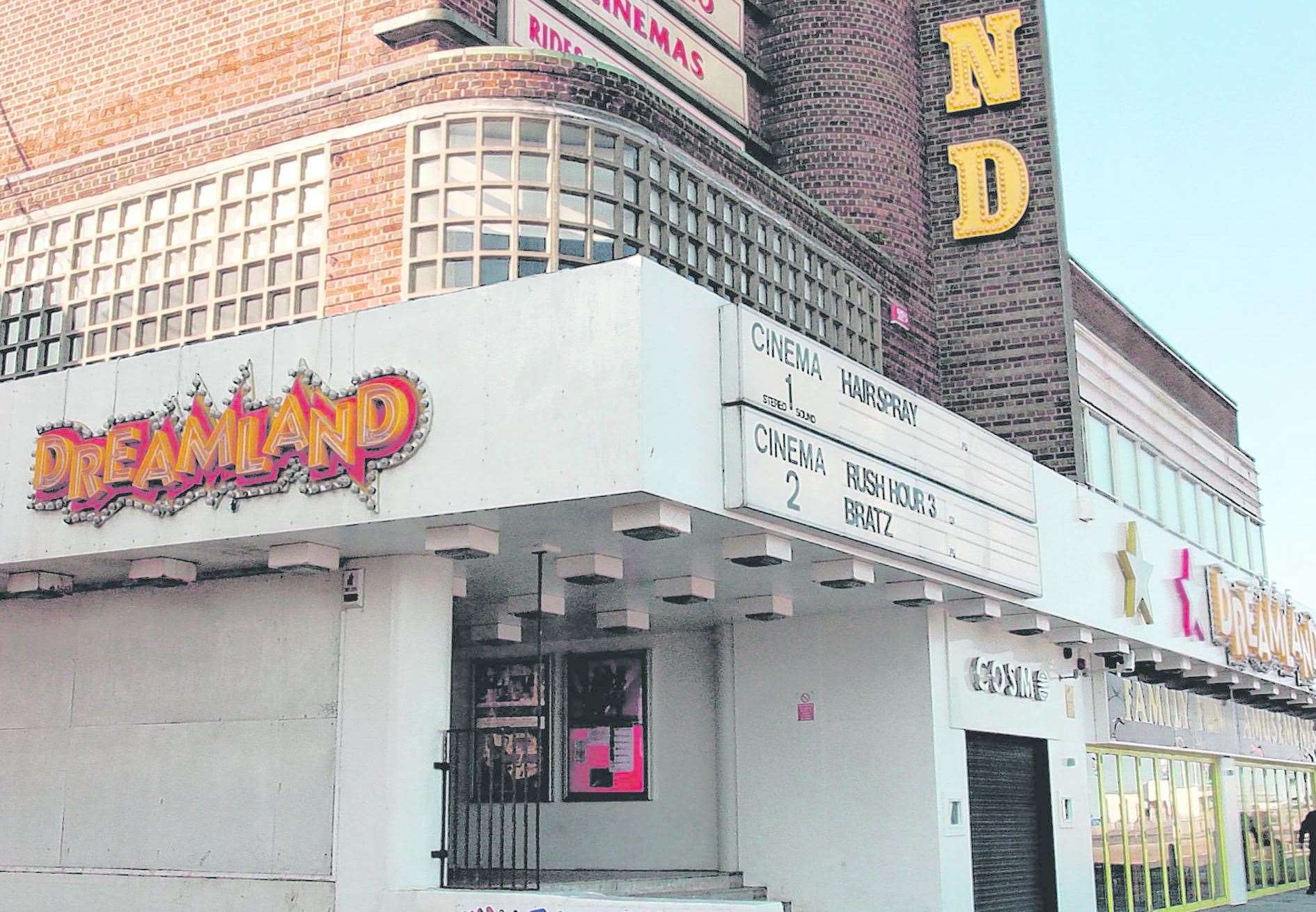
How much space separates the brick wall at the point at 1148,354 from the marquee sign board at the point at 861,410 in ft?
19.1

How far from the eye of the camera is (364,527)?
1084 cm

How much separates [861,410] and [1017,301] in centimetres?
754

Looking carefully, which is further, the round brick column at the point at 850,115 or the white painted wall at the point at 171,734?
the round brick column at the point at 850,115

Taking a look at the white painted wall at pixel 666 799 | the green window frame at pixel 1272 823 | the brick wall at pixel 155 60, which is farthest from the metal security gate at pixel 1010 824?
the brick wall at pixel 155 60

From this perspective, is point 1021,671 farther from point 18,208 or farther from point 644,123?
point 18,208

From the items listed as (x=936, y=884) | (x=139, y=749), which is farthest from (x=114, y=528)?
(x=936, y=884)

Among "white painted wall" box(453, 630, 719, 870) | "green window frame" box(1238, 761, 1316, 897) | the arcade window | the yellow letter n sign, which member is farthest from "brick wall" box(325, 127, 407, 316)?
"green window frame" box(1238, 761, 1316, 897)

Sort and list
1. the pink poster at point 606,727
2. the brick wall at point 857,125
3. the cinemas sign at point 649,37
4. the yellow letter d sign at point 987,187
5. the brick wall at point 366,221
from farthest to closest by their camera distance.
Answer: the yellow letter d sign at point 987,187 → the brick wall at point 857,125 → the pink poster at point 606,727 → the cinemas sign at point 649,37 → the brick wall at point 366,221

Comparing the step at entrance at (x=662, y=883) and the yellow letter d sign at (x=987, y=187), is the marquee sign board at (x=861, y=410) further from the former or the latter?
the yellow letter d sign at (x=987, y=187)

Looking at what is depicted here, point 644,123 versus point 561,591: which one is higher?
point 644,123

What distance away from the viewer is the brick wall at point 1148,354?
20.2 metres

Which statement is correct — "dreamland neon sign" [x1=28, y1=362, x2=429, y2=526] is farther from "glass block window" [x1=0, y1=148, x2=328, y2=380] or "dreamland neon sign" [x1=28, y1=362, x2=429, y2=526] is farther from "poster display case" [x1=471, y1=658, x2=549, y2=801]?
"poster display case" [x1=471, y1=658, x2=549, y2=801]

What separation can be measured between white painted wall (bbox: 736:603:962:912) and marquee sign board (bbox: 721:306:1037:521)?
1.66 metres

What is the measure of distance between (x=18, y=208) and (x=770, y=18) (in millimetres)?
9768
